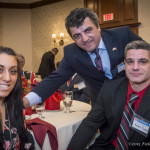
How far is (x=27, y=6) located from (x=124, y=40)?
9052 mm

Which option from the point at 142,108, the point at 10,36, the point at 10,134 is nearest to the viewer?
the point at 10,134

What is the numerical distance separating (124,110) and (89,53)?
683 millimetres

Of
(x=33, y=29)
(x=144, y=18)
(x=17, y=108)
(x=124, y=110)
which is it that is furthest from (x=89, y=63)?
(x=33, y=29)

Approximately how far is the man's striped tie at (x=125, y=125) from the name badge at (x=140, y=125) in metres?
0.05

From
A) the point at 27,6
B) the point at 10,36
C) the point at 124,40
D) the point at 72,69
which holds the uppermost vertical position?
the point at 27,6

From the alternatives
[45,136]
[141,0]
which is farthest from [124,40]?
[141,0]

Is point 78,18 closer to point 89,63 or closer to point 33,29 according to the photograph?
point 89,63

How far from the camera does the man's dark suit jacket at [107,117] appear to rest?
1749mm

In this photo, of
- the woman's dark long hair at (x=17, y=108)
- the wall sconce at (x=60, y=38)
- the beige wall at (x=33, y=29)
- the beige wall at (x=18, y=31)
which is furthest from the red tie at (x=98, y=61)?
the beige wall at (x=18, y=31)

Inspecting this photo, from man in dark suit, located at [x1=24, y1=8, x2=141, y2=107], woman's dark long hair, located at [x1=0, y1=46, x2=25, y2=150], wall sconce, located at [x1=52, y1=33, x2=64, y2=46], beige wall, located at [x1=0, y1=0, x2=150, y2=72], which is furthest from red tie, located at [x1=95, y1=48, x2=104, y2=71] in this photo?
wall sconce, located at [x1=52, y1=33, x2=64, y2=46]

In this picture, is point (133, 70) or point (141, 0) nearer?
point (133, 70)

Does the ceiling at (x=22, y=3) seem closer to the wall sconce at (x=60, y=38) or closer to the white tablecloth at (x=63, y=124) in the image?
the wall sconce at (x=60, y=38)

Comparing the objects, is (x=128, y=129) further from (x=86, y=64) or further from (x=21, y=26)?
(x=21, y=26)

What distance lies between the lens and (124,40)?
7.13 ft
